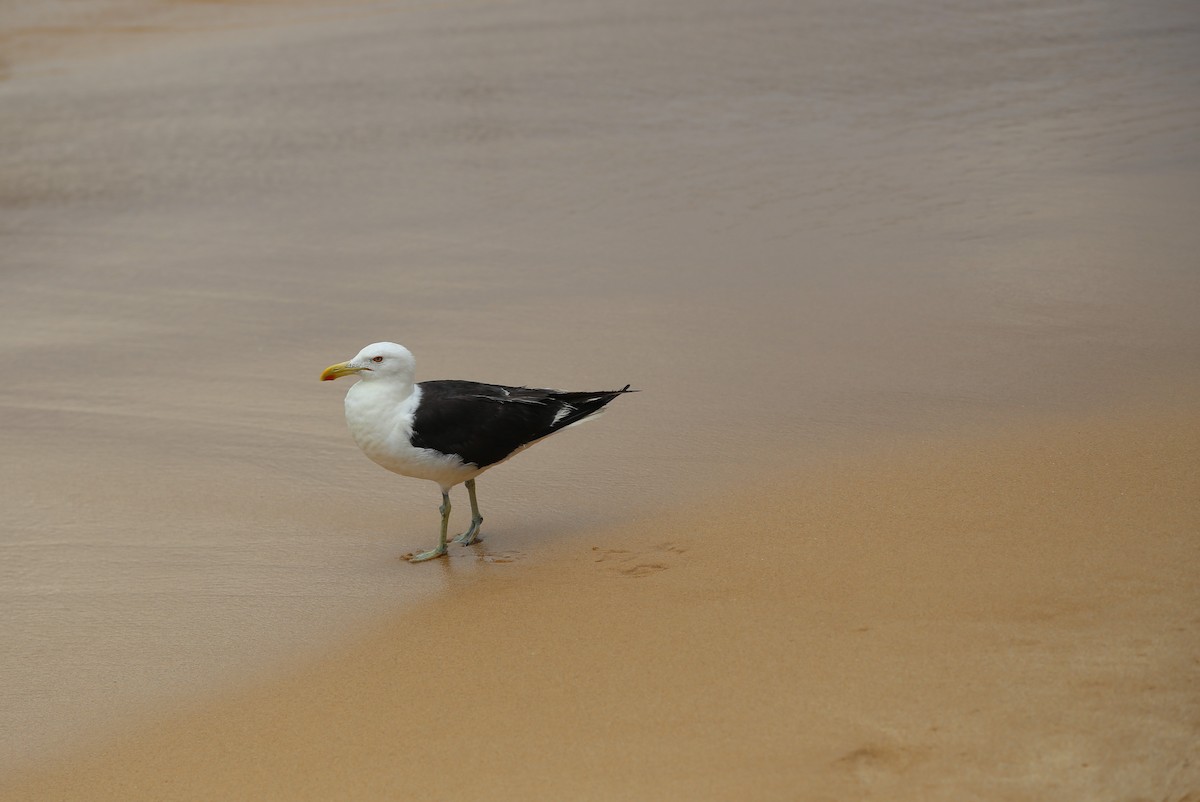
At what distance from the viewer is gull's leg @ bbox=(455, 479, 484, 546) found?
4.90 m

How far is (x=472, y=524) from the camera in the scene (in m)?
4.94

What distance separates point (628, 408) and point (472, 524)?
1198 mm

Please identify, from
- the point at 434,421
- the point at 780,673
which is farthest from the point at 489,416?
the point at 780,673

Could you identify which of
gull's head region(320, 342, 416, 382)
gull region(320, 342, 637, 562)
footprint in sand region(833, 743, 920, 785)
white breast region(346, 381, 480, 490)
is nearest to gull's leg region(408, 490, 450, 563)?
gull region(320, 342, 637, 562)

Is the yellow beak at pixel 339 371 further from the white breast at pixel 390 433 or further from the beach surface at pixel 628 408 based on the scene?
the beach surface at pixel 628 408

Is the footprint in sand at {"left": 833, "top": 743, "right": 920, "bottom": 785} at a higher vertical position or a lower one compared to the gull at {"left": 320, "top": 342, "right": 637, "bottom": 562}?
lower

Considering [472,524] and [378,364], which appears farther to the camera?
[472,524]

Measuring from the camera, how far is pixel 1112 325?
6.32 m

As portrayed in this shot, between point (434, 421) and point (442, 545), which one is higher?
point (434, 421)

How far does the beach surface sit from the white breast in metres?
0.36

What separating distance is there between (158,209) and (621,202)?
3112 mm

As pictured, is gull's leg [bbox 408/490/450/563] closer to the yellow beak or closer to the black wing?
the black wing

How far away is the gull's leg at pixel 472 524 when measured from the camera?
490cm

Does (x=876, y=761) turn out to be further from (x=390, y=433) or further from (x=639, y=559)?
(x=390, y=433)
